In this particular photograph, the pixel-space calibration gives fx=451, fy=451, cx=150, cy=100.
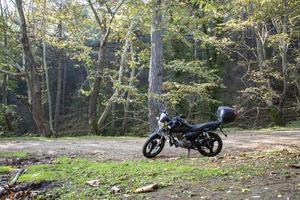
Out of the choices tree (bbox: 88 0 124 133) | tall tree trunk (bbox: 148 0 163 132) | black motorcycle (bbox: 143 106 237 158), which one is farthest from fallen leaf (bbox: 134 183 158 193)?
tree (bbox: 88 0 124 133)

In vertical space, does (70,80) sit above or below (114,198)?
above

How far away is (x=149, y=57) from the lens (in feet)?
68.4

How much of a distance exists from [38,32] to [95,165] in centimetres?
1523

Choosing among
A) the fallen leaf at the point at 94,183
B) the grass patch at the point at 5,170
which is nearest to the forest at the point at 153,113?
the fallen leaf at the point at 94,183

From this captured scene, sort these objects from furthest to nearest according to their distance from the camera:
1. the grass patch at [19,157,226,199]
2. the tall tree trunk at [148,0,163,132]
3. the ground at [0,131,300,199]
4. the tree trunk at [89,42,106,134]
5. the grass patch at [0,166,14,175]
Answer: the tree trunk at [89,42,106,134] → the tall tree trunk at [148,0,163,132] → the grass patch at [0,166,14,175] → the grass patch at [19,157,226,199] → the ground at [0,131,300,199]

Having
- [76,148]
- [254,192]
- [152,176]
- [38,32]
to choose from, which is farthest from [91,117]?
[254,192]

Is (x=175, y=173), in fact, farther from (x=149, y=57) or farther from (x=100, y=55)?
(x=149, y=57)

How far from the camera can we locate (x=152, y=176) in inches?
269

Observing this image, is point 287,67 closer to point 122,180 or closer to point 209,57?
point 209,57

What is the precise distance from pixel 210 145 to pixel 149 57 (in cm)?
1194

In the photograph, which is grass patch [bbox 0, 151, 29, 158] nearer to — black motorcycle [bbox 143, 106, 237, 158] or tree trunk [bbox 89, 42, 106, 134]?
black motorcycle [bbox 143, 106, 237, 158]

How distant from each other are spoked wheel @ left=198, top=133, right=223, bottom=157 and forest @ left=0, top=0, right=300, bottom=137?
127 inches

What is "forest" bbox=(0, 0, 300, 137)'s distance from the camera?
57.6 ft

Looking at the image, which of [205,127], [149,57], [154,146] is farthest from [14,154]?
[149,57]
